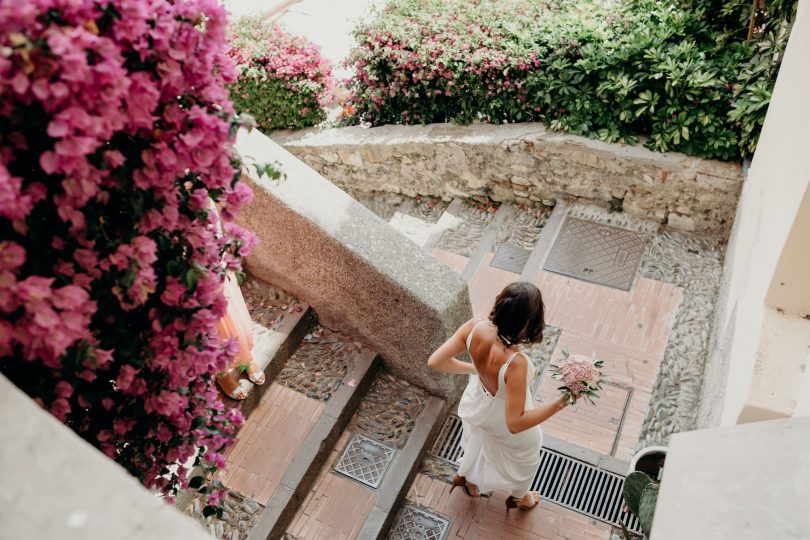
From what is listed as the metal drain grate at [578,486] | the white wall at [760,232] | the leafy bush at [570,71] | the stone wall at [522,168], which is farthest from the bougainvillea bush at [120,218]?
the leafy bush at [570,71]

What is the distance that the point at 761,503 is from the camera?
5.71 ft

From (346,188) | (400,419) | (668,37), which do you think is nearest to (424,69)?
(346,188)

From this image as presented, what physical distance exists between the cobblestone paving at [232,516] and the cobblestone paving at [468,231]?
10.1ft

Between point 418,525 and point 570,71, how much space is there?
4.13 metres

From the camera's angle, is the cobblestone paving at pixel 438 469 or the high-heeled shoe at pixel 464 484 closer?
the high-heeled shoe at pixel 464 484

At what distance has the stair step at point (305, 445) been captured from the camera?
4289 mm

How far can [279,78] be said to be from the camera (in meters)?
7.07

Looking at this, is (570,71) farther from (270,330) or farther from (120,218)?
(120,218)

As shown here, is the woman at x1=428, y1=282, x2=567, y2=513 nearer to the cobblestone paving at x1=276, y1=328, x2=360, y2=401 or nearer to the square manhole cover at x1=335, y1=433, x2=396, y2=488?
the square manhole cover at x1=335, y1=433, x2=396, y2=488

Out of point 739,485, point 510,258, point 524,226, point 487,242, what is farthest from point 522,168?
point 739,485

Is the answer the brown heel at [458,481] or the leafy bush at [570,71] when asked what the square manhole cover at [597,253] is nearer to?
the leafy bush at [570,71]

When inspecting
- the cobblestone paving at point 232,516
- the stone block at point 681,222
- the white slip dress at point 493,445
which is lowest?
the cobblestone paving at point 232,516

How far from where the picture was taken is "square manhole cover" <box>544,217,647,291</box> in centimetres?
586

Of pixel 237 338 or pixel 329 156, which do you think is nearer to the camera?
pixel 237 338
